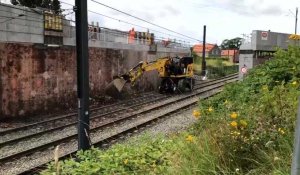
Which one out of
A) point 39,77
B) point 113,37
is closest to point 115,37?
point 113,37

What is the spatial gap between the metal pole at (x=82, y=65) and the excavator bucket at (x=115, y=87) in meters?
15.3

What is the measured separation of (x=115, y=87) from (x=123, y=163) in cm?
2066

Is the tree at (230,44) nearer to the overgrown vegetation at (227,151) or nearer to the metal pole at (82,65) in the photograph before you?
the metal pole at (82,65)

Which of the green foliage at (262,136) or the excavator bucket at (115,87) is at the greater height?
the green foliage at (262,136)

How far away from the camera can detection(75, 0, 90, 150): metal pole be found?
28.4ft

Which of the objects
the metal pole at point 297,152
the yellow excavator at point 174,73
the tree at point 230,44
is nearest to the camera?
the metal pole at point 297,152

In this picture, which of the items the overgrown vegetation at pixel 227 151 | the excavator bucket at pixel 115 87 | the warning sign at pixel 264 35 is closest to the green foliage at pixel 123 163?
the overgrown vegetation at pixel 227 151

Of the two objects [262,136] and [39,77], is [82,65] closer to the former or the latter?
[262,136]

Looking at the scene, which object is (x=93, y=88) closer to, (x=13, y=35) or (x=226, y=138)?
(x=13, y=35)

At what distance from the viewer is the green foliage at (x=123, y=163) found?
169 inches

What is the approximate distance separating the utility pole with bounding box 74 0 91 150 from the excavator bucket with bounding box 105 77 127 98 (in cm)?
1531

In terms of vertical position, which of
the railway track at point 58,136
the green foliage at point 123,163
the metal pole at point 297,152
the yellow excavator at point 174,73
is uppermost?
the metal pole at point 297,152

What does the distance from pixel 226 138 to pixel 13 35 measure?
15.7 meters

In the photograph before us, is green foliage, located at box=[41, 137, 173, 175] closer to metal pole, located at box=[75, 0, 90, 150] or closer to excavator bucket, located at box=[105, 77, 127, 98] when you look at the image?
metal pole, located at box=[75, 0, 90, 150]
